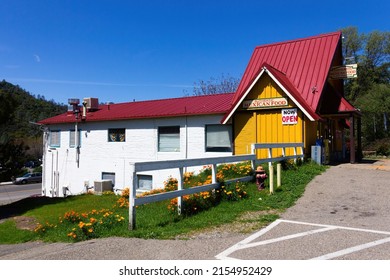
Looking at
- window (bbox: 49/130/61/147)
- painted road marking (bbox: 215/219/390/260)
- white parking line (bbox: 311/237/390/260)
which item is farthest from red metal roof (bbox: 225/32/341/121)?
window (bbox: 49/130/61/147)

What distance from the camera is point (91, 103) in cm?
2680

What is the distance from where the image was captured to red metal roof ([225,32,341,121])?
1708 centimetres

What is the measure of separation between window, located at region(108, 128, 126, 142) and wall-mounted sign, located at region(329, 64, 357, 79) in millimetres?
13168

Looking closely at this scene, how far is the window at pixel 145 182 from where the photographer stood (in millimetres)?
21797

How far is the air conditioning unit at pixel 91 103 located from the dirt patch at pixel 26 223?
45.6 ft

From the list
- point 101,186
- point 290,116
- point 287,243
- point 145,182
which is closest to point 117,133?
point 101,186

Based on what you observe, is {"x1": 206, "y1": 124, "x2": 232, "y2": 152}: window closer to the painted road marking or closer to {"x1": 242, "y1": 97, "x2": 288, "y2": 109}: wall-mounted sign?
{"x1": 242, "y1": 97, "x2": 288, "y2": 109}: wall-mounted sign

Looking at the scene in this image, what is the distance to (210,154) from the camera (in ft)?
63.6

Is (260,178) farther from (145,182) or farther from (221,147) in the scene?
(145,182)

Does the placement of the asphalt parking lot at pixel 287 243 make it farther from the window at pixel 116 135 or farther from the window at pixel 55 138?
the window at pixel 55 138

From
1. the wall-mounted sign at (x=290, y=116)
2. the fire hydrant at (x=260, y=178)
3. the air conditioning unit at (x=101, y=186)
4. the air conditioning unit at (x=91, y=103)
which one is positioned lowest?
the air conditioning unit at (x=101, y=186)

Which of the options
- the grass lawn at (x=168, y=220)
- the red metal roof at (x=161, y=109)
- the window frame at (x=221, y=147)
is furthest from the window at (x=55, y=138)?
the grass lawn at (x=168, y=220)

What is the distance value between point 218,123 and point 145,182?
247 inches

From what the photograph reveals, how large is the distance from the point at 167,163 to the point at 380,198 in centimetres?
592
